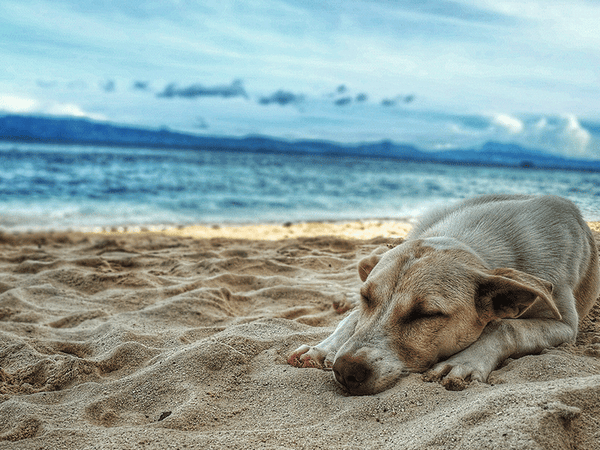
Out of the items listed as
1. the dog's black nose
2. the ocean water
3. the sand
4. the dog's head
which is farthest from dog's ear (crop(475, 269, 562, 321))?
the ocean water

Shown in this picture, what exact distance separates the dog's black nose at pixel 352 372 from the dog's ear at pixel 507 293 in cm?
78

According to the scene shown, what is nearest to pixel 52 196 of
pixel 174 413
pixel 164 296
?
pixel 164 296

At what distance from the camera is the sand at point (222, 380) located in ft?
6.40

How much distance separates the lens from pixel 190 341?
144 inches

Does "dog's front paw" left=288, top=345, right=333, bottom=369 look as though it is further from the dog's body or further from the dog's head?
the dog's head

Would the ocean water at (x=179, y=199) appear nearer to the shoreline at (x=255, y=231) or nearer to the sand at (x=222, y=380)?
the shoreline at (x=255, y=231)

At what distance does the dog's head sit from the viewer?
247 cm

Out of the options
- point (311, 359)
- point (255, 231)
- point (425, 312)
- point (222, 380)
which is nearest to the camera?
point (425, 312)

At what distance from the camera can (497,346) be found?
262 cm

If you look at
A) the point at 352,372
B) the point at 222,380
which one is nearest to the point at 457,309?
the point at 352,372

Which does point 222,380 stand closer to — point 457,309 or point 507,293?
point 457,309

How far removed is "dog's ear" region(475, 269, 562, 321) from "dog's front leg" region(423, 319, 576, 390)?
132mm

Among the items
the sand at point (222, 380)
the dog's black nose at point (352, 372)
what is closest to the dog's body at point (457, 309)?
the dog's black nose at point (352, 372)

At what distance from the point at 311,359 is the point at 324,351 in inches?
4.8
